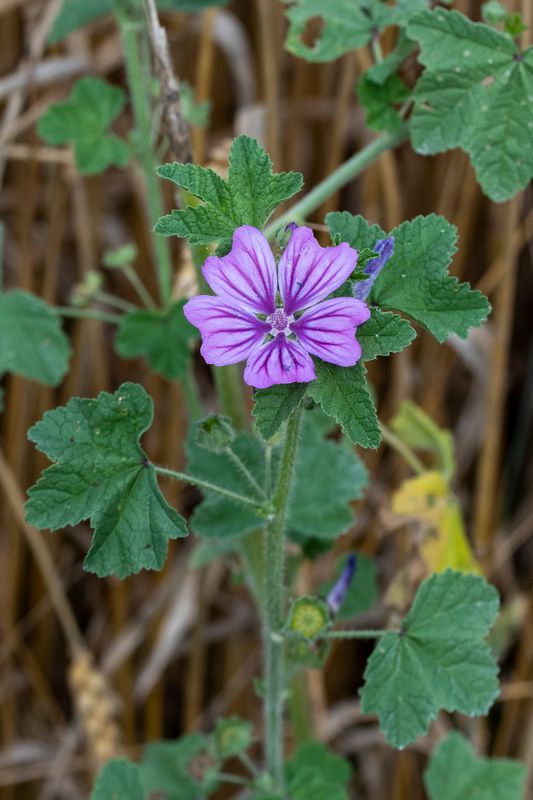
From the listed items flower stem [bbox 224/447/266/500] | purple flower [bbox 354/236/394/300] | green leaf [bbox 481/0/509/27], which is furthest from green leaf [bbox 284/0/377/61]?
flower stem [bbox 224/447/266/500]

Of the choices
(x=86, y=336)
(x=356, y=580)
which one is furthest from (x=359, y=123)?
(x=356, y=580)

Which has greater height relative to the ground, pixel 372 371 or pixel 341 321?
pixel 341 321

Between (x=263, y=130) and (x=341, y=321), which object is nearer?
(x=341, y=321)

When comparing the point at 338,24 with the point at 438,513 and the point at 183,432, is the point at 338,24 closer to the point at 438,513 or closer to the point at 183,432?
the point at 438,513

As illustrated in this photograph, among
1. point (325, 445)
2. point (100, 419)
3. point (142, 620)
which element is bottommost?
point (142, 620)

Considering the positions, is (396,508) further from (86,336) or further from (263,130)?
(86,336)

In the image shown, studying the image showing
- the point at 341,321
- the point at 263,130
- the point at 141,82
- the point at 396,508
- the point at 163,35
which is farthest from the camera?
the point at 263,130

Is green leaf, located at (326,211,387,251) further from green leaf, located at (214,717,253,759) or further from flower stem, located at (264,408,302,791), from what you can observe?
green leaf, located at (214,717,253,759)
